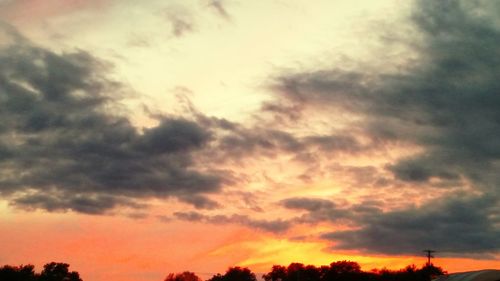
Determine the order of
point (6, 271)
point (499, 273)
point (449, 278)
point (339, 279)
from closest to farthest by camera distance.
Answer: point (499, 273), point (449, 278), point (6, 271), point (339, 279)

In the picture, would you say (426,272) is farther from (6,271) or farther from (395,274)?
(6,271)

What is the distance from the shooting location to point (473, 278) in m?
55.0

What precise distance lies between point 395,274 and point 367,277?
20513mm

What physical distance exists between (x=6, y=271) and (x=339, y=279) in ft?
334

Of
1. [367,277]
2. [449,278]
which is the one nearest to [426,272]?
[367,277]

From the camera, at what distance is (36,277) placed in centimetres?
19638

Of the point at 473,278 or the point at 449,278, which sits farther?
the point at 449,278

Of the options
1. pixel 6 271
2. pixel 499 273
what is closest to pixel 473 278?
pixel 499 273

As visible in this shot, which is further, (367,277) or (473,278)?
(367,277)

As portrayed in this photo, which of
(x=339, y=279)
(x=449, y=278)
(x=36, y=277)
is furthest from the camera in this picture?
(x=36, y=277)

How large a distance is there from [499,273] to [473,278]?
95.0 inches

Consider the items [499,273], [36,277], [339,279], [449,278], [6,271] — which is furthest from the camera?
[36,277]

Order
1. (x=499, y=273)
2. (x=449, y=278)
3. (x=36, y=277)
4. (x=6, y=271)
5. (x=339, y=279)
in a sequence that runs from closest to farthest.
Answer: (x=499, y=273) < (x=449, y=278) < (x=6, y=271) < (x=339, y=279) < (x=36, y=277)

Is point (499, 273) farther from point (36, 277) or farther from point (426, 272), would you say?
point (36, 277)
